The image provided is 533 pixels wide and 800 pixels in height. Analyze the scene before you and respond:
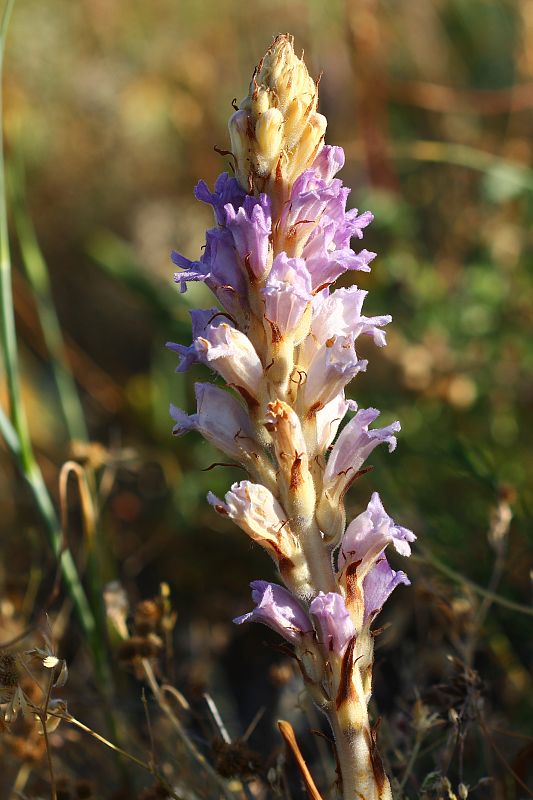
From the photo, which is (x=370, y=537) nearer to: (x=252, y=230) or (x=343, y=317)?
(x=343, y=317)

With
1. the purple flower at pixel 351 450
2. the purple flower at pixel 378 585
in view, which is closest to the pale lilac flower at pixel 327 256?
the purple flower at pixel 351 450

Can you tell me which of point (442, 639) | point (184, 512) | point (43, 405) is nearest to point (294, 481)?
point (442, 639)

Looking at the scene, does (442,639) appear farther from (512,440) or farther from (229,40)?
(229,40)

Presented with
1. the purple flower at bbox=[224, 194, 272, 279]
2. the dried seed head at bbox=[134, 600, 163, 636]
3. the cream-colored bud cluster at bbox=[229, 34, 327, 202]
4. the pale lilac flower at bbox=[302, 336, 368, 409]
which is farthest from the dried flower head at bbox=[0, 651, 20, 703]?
the cream-colored bud cluster at bbox=[229, 34, 327, 202]

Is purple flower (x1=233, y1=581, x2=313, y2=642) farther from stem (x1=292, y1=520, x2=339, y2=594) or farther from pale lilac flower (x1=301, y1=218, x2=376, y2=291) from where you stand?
pale lilac flower (x1=301, y1=218, x2=376, y2=291)

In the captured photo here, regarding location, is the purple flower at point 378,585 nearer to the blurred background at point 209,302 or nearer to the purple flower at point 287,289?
the blurred background at point 209,302

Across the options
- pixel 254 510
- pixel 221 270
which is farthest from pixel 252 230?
pixel 254 510
